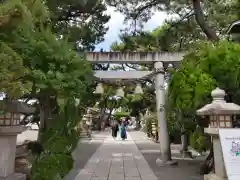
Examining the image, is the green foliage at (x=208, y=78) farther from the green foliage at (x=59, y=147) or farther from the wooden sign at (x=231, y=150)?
the green foliage at (x=59, y=147)

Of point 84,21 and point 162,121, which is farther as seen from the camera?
point 84,21

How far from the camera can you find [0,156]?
16.3ft

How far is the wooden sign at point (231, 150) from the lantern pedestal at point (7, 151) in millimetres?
3708

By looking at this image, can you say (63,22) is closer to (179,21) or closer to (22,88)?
(179,21)

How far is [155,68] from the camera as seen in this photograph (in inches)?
442

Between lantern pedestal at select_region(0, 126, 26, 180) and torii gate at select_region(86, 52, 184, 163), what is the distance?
593cm

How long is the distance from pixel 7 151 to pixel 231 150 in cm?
395

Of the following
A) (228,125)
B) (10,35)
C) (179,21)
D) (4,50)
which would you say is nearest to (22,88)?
(4,50)

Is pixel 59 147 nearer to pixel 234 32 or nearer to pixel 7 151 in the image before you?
pixel 7 151

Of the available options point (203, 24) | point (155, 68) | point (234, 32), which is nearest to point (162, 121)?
point (155, 68)

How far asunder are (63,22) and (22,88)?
843cm

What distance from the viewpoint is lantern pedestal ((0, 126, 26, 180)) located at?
4930 millimetres

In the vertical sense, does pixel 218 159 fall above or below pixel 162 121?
below

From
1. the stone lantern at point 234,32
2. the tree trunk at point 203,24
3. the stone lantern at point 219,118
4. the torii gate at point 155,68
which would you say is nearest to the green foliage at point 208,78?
the stone lantern at point 219,118
